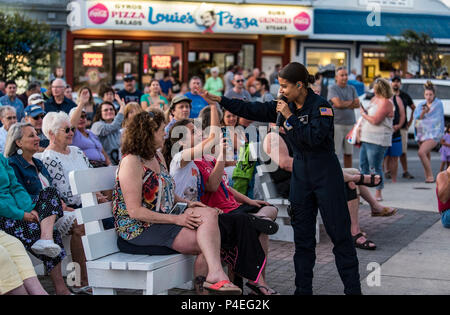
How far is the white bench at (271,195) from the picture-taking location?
7.95 meters

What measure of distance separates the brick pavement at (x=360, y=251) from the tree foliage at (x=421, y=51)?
1655 cm

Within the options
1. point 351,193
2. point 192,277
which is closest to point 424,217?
point 351,193

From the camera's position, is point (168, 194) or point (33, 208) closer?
point (168, 194)

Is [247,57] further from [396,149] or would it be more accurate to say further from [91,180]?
[91,180]

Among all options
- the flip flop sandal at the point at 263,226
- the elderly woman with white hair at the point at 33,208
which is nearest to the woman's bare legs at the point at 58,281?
the elderly woman with white hair at the point at 33,208

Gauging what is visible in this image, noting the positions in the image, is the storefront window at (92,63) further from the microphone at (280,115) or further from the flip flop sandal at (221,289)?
the flip flop sandal at (221,289)

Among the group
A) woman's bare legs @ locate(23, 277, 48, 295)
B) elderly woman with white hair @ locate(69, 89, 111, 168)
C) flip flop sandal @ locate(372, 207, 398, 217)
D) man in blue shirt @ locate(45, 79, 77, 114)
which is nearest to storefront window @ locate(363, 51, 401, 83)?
man in blue shirt @ locate(45, 79, 77, 114)

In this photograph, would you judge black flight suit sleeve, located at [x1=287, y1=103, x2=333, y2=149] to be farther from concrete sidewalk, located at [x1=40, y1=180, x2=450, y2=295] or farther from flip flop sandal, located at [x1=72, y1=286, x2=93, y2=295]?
flip flop sandal, located at [x1=72, y1=286, x2=93, y2=295]

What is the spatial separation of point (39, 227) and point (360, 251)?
3.51m

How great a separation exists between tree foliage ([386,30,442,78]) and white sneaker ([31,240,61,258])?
21.9 meters

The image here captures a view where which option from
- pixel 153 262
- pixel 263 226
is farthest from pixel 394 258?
pixel 153 262

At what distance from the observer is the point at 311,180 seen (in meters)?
5.44

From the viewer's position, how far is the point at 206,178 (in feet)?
21.0
